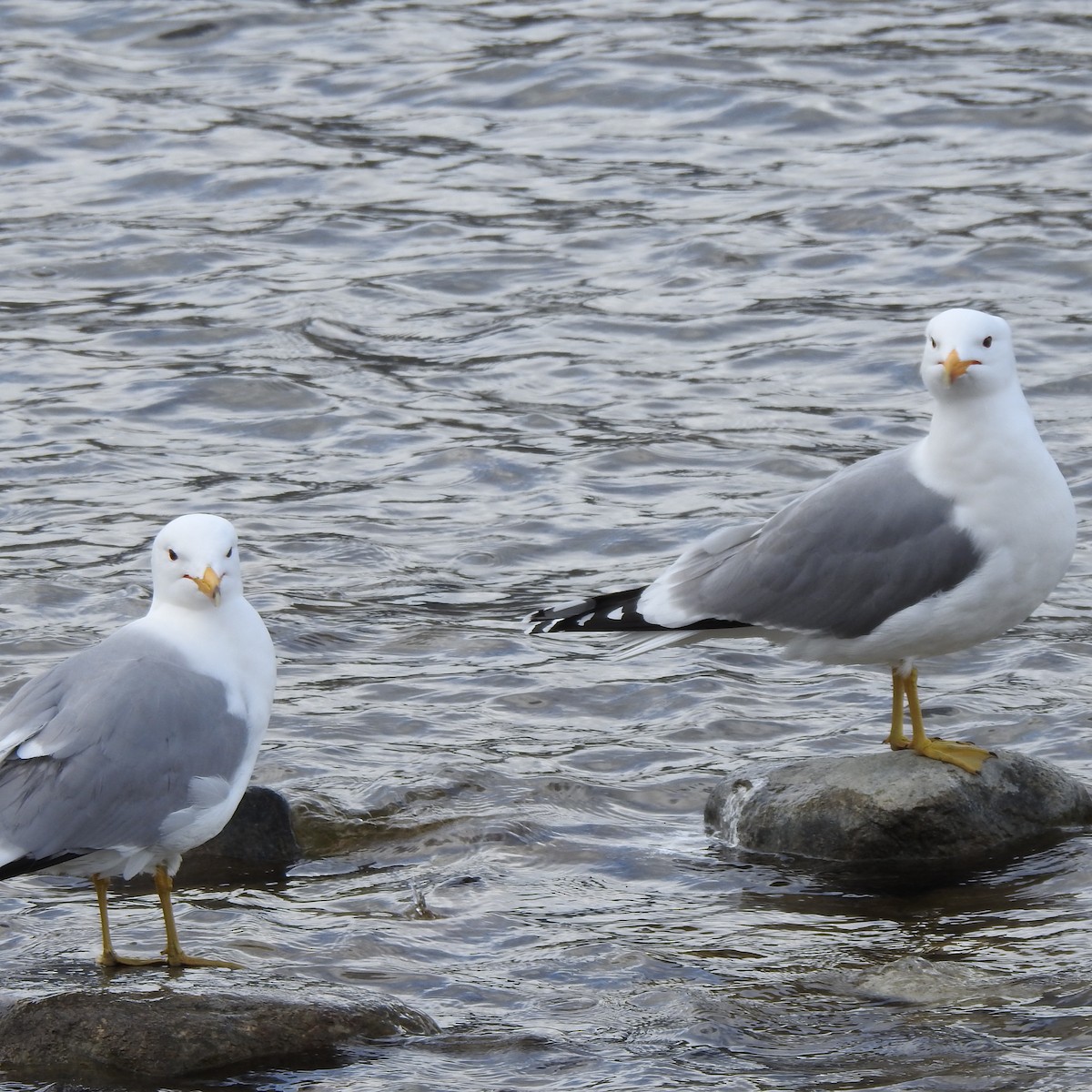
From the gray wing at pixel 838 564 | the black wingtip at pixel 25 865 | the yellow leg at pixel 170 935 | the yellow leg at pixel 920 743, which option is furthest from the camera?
the yellow leg at pixel 920 743

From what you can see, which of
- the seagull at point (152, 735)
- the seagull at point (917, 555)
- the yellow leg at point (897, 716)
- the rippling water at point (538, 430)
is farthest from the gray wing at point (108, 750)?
the yellow leg at point (897, 716)

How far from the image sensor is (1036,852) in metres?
7.04

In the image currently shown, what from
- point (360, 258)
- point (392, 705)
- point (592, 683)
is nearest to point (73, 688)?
point (392, 705)

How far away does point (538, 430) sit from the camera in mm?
11477

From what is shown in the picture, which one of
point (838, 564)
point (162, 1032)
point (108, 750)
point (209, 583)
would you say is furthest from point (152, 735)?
point (838, 564)

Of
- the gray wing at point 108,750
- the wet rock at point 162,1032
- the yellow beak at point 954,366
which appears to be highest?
the yellow beak at point 954,366

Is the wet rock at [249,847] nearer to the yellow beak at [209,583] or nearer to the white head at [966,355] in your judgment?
the yellow beak at [209,583]

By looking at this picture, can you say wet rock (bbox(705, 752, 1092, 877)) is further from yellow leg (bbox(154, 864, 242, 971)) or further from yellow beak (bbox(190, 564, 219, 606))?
yellow beak (bbox(190, 564, 219, 606))

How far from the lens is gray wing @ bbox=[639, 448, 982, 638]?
6.92 metres

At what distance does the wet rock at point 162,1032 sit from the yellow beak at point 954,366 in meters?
2.69

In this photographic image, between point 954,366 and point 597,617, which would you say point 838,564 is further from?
point 597,617

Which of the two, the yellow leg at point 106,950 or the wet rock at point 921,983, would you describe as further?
the yellow leg at point 106,950

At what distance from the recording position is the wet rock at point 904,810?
7027 mm

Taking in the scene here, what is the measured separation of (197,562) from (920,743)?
257cm
